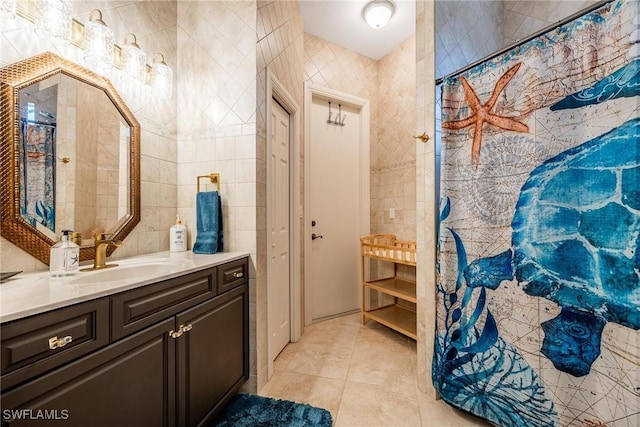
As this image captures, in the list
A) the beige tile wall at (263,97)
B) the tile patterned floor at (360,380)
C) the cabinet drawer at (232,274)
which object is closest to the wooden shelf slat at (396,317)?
the tile patterned floor at (360,380)

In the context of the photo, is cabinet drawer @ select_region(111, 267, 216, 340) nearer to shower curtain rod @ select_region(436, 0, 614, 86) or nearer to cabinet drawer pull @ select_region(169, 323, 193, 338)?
cabinet drawer pull @ select_region(169, 323, 193, 338)

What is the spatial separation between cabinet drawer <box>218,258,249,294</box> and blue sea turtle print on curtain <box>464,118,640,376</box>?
1.44 m

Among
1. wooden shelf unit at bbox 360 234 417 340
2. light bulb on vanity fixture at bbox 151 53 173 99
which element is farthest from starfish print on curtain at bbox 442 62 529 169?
light bulb on vanity fixture at bbox 151 53 173 99

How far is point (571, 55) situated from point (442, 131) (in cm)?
60

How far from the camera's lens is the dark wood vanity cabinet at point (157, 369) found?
0.77 meters

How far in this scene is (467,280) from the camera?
150 cm

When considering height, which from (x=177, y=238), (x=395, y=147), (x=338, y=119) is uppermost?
(x=338, y=119)

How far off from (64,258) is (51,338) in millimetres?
505

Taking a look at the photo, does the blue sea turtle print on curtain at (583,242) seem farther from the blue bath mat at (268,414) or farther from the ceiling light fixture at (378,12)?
the ceiling light fixture at (378,12)

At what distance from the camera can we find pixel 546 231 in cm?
123

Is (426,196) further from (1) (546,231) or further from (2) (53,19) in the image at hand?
(2) (53,19)

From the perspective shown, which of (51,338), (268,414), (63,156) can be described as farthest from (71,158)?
(268,414)

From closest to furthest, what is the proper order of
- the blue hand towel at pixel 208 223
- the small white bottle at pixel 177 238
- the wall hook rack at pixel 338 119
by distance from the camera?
1. the blue hand towel at pixel 208 223
2. the small white bottle at pixel 177 238
3. the wall hook rack at pixel 338 119

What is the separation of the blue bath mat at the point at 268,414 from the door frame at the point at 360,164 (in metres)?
1.11
